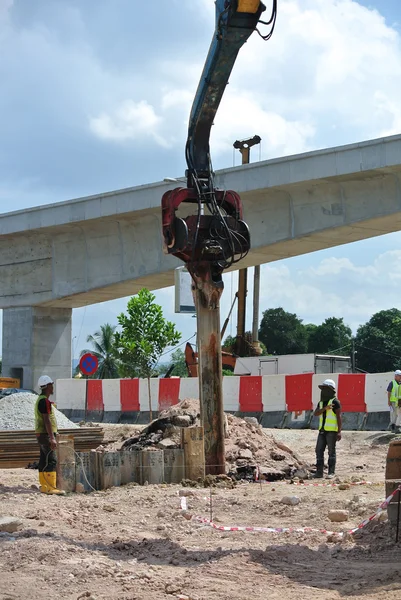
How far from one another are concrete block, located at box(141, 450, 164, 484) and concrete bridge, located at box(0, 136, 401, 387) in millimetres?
11318

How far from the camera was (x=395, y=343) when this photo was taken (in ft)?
251

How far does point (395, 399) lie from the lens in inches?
872

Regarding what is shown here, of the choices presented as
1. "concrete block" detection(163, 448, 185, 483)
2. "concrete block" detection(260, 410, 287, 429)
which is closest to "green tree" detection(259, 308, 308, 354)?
"concrete block" detection(260, 410, 287, 429)

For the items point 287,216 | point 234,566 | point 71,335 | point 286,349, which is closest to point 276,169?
point 287,216

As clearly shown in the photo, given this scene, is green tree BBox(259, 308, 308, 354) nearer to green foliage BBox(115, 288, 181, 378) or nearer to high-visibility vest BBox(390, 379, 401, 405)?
green foliage BBox(115, 288, 181, 378)

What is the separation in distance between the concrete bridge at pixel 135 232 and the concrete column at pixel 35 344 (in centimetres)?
3

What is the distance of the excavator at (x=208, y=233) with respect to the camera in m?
13.6

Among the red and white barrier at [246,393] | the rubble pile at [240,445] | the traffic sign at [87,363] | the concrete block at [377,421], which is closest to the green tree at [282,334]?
the red and white barrier at [246,393]

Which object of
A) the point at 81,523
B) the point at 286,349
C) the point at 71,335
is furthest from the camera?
the point at 286,349

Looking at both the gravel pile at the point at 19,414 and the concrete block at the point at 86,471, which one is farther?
the gravel pile at the point at 19,414

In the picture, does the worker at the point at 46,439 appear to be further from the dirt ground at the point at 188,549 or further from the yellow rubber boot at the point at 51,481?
the dirt ground at the point at 188,549

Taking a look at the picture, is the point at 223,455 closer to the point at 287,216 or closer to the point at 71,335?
the point at 287,216

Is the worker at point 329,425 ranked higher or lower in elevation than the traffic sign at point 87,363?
lower

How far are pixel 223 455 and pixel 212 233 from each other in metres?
3.57
